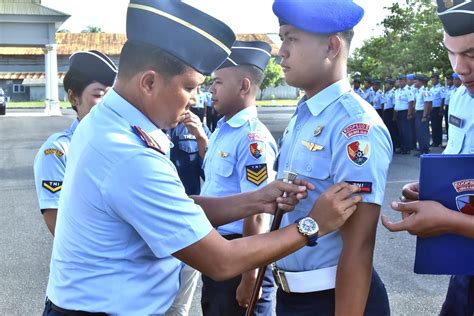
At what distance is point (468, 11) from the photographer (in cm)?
202

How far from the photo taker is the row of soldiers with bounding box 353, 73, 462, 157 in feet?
47.2

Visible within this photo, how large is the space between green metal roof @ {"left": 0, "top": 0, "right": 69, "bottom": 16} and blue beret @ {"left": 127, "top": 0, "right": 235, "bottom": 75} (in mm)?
33370

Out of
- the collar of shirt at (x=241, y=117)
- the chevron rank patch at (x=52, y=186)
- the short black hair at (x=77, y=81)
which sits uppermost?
the short black hair at (x=77, y=81)

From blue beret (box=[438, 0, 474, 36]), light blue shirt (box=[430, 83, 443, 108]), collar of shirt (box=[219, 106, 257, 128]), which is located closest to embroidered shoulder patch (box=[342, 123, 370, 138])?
blue beret (box=[438, 0, 474, 36])

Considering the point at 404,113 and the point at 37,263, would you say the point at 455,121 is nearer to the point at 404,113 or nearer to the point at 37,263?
the point at 37,263

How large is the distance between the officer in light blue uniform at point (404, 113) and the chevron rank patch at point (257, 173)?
12125mm

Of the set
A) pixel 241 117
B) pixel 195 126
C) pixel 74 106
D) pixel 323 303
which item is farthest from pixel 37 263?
pixel 323 303

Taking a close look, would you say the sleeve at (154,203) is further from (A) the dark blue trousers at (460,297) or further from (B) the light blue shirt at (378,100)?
(B) the light blue shirt at (378,100)

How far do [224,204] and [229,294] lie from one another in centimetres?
74

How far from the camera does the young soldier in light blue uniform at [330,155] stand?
1.94 meters

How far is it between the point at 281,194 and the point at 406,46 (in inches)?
1064

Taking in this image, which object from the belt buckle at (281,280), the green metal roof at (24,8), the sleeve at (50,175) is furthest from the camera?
the green metal roof at (24,8)

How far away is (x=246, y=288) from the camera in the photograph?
2926 millimetres

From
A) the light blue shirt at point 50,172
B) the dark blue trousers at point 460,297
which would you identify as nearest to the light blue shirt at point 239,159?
the light blue shirt at point 50,172
